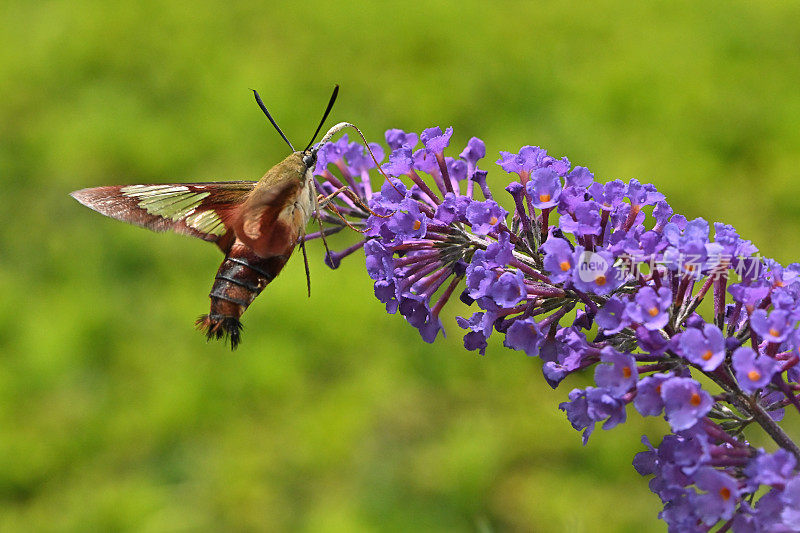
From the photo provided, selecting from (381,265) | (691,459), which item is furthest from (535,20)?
(691,459)

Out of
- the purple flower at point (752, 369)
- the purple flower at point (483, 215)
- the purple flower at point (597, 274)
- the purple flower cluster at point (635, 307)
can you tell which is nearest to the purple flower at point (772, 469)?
the purple flower cluster at point (635, 307)

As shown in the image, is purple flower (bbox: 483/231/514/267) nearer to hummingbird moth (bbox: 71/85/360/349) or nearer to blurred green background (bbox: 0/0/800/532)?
hummingbird moth (bbox: 71/85/360/349)

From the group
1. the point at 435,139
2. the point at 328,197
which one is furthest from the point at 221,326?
the point at 435,139

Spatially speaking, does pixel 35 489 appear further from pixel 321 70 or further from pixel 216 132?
pixel 321 70

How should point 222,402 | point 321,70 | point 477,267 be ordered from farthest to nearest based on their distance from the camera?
point 321,70
point 222,402
point 477,267

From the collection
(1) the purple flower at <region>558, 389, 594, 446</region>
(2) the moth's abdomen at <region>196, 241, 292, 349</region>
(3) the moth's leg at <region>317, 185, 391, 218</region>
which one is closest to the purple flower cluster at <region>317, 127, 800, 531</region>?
(1) the purple flower at <region>558, 389, 594, 446</region>

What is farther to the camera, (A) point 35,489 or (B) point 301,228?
(A) point 35,489
